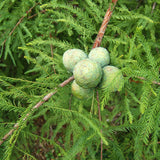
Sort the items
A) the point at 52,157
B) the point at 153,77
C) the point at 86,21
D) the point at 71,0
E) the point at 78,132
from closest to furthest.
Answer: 1. the point at 153,77
2. the point at 78,132
3. the point at 86,21
4. the point at 71,0
5. the point at 52,157

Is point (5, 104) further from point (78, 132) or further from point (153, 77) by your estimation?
point (153, 77)

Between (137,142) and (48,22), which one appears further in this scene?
(48,22)

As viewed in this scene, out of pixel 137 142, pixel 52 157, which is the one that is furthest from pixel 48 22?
pixel 52 157

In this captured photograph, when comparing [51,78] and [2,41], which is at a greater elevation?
[2,41]

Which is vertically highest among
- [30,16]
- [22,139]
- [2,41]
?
[30,16]
